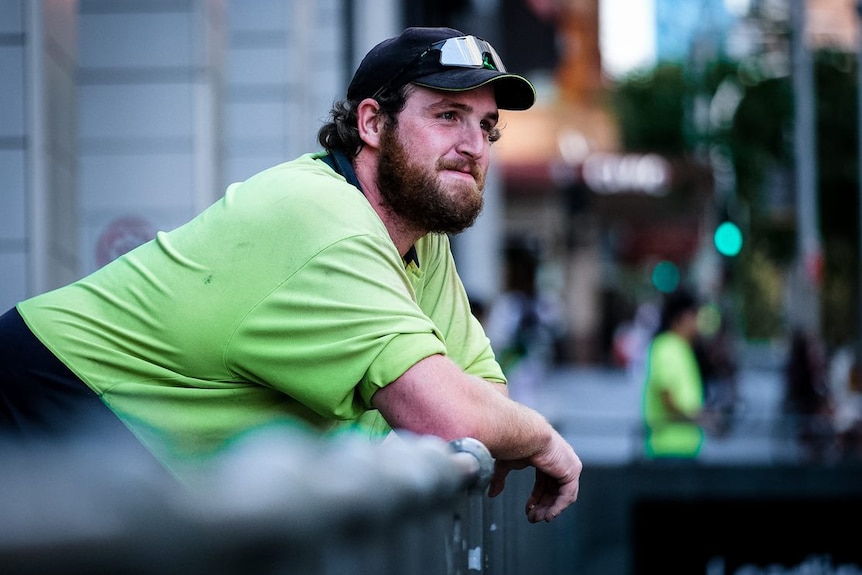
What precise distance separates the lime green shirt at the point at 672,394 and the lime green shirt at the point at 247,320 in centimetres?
829

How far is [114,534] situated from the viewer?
2.88 feet

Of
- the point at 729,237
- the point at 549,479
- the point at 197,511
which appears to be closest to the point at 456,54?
the point at 549,479

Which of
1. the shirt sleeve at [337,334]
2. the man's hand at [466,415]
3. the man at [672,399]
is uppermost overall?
the shirt sleeve at [337,334]

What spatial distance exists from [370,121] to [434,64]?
23 cm

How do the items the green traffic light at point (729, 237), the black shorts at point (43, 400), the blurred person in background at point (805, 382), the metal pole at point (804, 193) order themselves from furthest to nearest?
the metal pole at point (804, 193)
the green traffic light at point (729, 237)
the blurred person in background at point (805, 382)
the black shorts at point (43, 400)

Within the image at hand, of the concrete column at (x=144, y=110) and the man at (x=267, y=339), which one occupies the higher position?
the concrete column at (x=144, y=110)

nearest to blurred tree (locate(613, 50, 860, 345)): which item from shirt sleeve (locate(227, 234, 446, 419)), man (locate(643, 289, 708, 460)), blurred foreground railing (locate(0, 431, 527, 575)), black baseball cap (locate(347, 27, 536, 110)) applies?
man (locate(643, 289, 708, 460))

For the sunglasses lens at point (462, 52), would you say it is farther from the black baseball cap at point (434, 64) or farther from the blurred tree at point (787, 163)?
the blurred tree at point (787, 163)

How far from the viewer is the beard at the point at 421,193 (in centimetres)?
319

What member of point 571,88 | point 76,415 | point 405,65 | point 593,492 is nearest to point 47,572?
point 76,415

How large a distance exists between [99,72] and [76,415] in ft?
25.3

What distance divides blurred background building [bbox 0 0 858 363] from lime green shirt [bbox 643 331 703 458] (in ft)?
5.23

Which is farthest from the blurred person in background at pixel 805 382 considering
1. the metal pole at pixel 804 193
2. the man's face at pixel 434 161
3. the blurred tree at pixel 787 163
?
the blurred tree at pixel 787 163

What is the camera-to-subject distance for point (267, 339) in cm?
275
